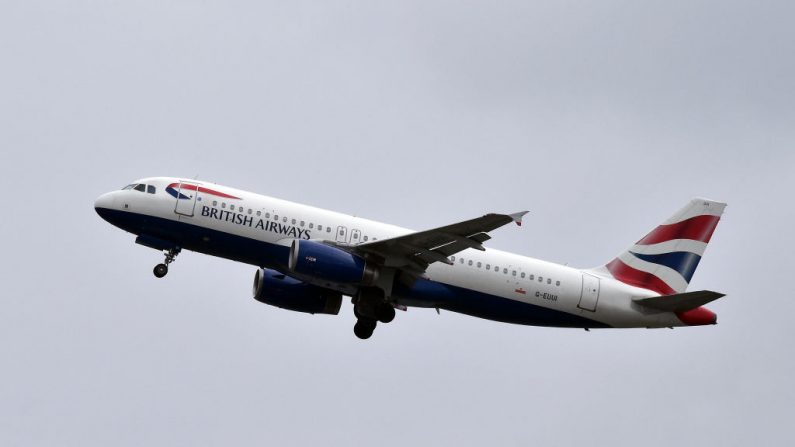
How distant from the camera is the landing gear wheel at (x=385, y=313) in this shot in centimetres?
4800

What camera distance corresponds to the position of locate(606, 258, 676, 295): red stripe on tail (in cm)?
5103

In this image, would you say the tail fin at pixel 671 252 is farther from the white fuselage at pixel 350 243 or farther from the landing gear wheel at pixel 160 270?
the landing gear wheel at pixel 160 270

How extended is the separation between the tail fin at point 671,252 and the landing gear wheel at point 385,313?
359 inches

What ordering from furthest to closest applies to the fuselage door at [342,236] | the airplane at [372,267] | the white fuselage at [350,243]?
the fuselage door at [342,236]
the white fuselage at [350,243]
the airplane at [372,267]

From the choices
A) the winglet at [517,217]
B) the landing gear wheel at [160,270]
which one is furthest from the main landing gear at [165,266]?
the winglet at [517,217]

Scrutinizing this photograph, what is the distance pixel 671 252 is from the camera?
5194 cm

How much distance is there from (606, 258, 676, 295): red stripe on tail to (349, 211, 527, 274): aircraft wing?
7.96 m

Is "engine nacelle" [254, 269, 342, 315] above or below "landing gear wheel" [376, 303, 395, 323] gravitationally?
above

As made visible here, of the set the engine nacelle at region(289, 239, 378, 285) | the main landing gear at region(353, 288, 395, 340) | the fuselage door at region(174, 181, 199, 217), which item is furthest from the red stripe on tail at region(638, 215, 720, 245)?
the fuselage door at region(174, 181, 199, 217)

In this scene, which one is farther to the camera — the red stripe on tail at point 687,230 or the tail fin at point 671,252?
the red stripe on tail at point 687,230

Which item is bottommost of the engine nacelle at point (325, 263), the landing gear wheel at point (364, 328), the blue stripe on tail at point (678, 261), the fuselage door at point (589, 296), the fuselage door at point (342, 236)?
the landing gear wheel at point (364, 328)

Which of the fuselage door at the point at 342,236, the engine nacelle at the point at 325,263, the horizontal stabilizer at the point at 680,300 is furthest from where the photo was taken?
the fuselage door at the point at 342,236

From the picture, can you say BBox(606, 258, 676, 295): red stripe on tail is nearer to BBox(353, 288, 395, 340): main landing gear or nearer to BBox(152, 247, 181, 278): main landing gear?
BBox(353, 288, 395, 340): main landing gear

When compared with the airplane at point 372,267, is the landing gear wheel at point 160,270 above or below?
below
